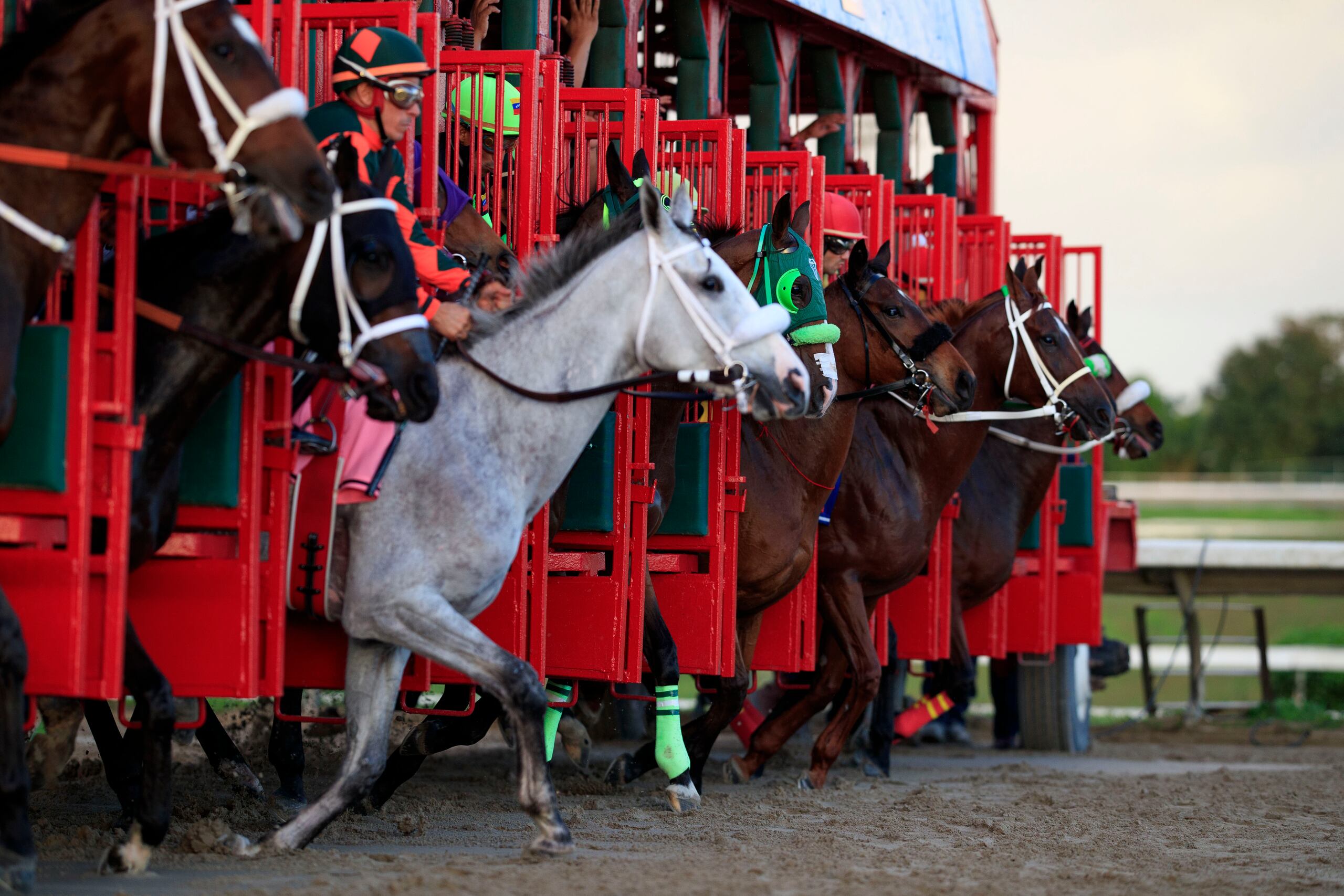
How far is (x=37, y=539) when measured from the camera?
14.4 ft

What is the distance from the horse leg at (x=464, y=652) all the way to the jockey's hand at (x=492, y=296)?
1072 millimetres

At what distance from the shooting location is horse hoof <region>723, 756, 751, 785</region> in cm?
803

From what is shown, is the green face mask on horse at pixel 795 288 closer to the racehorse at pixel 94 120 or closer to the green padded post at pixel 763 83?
the racehorse at pixel 94 120

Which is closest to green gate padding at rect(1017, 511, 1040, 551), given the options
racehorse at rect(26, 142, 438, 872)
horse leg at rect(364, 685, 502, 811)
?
horse leg at rect(364, 685, 502, 811)

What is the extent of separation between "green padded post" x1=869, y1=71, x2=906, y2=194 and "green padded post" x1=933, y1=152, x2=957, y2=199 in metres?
0.72

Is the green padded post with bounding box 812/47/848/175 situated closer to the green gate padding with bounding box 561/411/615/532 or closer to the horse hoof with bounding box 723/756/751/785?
the horse hoof with bounding box 723/756/751/785

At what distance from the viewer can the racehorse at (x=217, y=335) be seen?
15.2ft

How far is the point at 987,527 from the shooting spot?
9445 mm

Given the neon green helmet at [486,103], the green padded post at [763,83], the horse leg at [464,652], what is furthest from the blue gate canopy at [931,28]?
the horse leg at [464,652]

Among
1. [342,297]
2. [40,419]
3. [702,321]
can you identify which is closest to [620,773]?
[702,321]

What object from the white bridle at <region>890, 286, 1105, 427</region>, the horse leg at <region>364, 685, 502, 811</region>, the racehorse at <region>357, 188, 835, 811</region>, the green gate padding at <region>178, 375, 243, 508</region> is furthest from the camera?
the white bridle at <region>890, 286, 1105, 427</region>

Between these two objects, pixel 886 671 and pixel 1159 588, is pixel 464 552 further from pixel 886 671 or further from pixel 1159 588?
pixel 1159 588

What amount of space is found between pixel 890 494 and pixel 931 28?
526 cm

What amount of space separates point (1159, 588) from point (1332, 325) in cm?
6342
